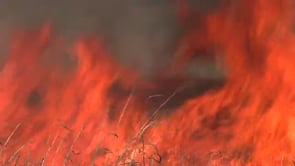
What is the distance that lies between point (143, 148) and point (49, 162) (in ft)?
5.40

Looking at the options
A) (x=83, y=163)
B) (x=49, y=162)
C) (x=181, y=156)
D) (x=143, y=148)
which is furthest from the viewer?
(x=181, y=156)

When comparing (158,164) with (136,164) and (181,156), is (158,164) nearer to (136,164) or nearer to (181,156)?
(136,164)

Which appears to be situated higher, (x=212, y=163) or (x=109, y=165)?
(x=212, y=163)

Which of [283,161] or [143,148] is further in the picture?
[283,161]

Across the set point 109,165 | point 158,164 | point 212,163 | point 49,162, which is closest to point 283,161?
point 212,163

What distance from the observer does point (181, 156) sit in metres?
10.5

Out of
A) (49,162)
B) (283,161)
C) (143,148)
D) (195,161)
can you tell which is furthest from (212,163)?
(49,162)

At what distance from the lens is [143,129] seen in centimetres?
830

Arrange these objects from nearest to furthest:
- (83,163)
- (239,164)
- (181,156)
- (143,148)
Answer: (143,148) → (83,163) → (181,156) → (239,164)

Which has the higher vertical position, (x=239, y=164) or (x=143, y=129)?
(x=239, y=164)

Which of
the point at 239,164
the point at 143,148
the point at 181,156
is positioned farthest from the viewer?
the point at 239,164

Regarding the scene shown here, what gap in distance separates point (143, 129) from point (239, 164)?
13.7 ft

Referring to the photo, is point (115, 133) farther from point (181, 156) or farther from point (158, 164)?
point (181, 156)

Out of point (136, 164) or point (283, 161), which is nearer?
point (136, 164)
